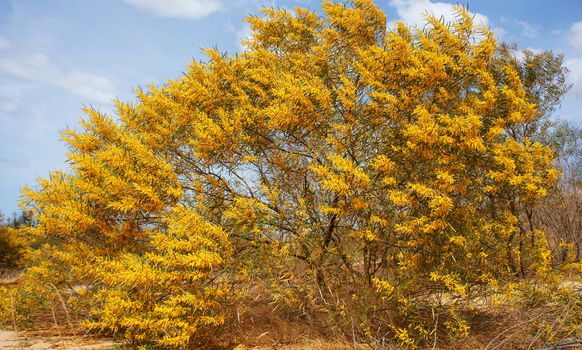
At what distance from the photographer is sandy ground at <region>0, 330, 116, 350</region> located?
603 centimetres

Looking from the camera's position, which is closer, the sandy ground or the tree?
the tree

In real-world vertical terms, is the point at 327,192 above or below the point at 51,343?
above

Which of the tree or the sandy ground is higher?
the tree

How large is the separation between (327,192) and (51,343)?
14.1 ft

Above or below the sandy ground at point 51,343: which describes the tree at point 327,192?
above

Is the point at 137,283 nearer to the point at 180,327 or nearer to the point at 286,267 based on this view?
the point at 180,327

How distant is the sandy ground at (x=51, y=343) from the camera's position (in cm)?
603

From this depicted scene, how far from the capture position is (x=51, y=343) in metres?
6.39

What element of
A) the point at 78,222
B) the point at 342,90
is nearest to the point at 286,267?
the point at 342,90

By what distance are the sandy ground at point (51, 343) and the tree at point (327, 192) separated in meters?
0.41

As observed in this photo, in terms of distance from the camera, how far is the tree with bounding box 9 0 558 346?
17.2ft

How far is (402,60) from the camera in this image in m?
5.72

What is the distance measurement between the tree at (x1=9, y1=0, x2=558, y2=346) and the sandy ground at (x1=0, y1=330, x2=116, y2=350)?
41cm

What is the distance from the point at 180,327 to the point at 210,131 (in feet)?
7.85
